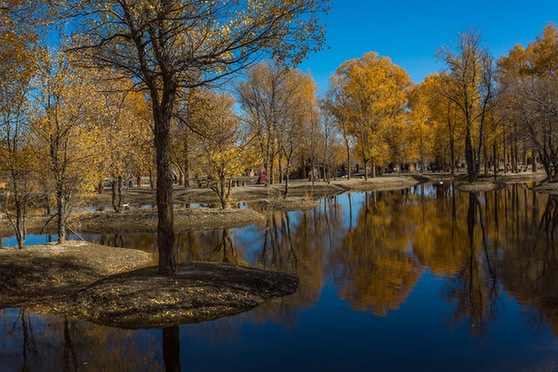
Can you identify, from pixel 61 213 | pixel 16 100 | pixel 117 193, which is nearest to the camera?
pixel 16 100

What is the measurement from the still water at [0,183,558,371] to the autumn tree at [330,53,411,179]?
121ft

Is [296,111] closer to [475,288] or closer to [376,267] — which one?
[376,267]

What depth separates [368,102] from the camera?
57.2 metres

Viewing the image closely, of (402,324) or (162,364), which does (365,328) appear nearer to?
(402,324)

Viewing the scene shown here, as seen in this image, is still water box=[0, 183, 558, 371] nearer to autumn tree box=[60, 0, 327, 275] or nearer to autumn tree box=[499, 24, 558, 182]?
autumn tree box=[60, 0, 327, 275]

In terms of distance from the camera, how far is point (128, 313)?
10.7 meters

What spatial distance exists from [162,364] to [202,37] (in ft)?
29.3

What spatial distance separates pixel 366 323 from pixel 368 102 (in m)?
49.4

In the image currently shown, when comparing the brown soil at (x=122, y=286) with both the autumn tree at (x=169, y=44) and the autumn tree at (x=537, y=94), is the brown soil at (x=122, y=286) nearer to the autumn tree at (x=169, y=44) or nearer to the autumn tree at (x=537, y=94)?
the autumn tree at (x=169, y=44)

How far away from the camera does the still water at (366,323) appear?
858 cm

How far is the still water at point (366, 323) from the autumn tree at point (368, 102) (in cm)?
3678

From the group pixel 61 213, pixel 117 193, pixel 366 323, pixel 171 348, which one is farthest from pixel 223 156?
pixel 171 348

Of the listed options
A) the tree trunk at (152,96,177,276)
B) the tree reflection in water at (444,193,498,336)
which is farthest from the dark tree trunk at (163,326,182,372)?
the tree reflection in water at (444,193,498,336)

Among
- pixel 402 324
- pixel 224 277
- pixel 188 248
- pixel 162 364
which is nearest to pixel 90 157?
pixel 188 248
